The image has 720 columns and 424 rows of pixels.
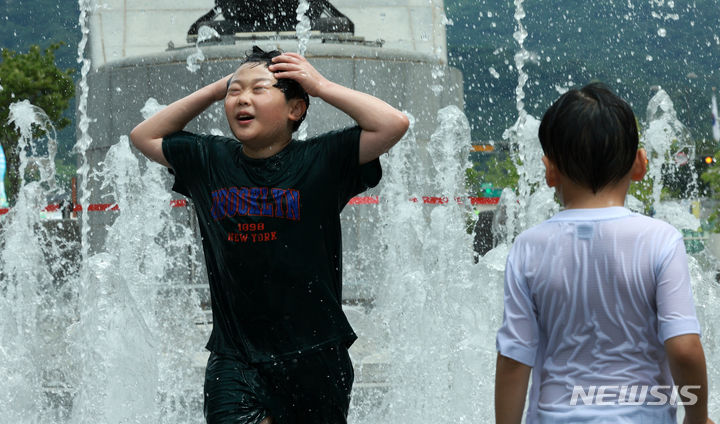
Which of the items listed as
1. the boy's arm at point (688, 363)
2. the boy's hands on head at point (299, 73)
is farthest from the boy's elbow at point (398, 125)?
the boy's arm at point (688, 363)

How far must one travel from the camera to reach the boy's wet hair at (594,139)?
211 cm

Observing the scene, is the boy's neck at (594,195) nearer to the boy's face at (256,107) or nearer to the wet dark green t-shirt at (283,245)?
the wet dark green t-shirt at (283,245)

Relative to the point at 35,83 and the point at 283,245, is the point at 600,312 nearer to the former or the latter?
the point at 283,245

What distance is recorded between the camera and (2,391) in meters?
5.45

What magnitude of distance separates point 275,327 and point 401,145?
21.0 feet

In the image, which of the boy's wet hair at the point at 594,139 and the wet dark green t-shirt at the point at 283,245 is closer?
the boy's wet hair at the point at 594,139

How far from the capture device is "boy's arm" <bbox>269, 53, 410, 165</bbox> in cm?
280

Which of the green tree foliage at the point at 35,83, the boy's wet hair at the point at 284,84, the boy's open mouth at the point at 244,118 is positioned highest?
the green tree foliage at the point at 35,83

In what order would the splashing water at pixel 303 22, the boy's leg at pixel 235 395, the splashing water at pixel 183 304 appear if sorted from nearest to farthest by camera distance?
the boy's leg at pixel 235 395, the splashing water at pixel 183 304, the splashing water at pixel 303 22

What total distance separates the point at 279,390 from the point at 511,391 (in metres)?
0.88

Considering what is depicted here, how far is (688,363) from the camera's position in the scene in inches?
77.5

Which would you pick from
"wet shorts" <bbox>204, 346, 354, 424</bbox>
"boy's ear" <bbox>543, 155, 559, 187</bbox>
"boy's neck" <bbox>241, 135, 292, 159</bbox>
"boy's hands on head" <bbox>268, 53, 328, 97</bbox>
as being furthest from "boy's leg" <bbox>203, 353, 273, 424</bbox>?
"boy's ear" <bbox>543, 155, 559, 187</bbox>

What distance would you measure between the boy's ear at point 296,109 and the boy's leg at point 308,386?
64cm

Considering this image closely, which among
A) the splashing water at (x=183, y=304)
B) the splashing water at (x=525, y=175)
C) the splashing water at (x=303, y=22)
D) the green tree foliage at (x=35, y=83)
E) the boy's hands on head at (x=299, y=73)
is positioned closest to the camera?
the boy's hands on head at (x=299, y=73)
